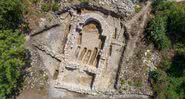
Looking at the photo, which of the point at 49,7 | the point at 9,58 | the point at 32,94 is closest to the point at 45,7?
the point at 49,7

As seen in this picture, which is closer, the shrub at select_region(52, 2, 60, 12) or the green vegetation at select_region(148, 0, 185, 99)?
the shrub at select_region(52, 2, 60, 12)

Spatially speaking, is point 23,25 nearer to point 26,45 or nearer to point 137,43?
point 26,45

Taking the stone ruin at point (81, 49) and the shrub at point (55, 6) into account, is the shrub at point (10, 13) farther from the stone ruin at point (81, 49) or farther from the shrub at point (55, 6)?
the shrub at point (55, 6)

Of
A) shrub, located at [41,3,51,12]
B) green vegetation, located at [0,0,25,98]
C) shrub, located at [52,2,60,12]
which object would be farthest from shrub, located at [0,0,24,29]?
shrub, located at [52,2,60,12]

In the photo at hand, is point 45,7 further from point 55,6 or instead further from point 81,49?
point 81,49

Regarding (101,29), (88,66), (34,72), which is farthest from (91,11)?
(34,72)

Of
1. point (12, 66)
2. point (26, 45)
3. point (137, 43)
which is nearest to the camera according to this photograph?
point (12, 66)

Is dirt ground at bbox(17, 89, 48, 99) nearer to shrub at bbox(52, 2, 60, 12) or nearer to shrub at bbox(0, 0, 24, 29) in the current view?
shrub at bbox(0, 0, 24, 29)
